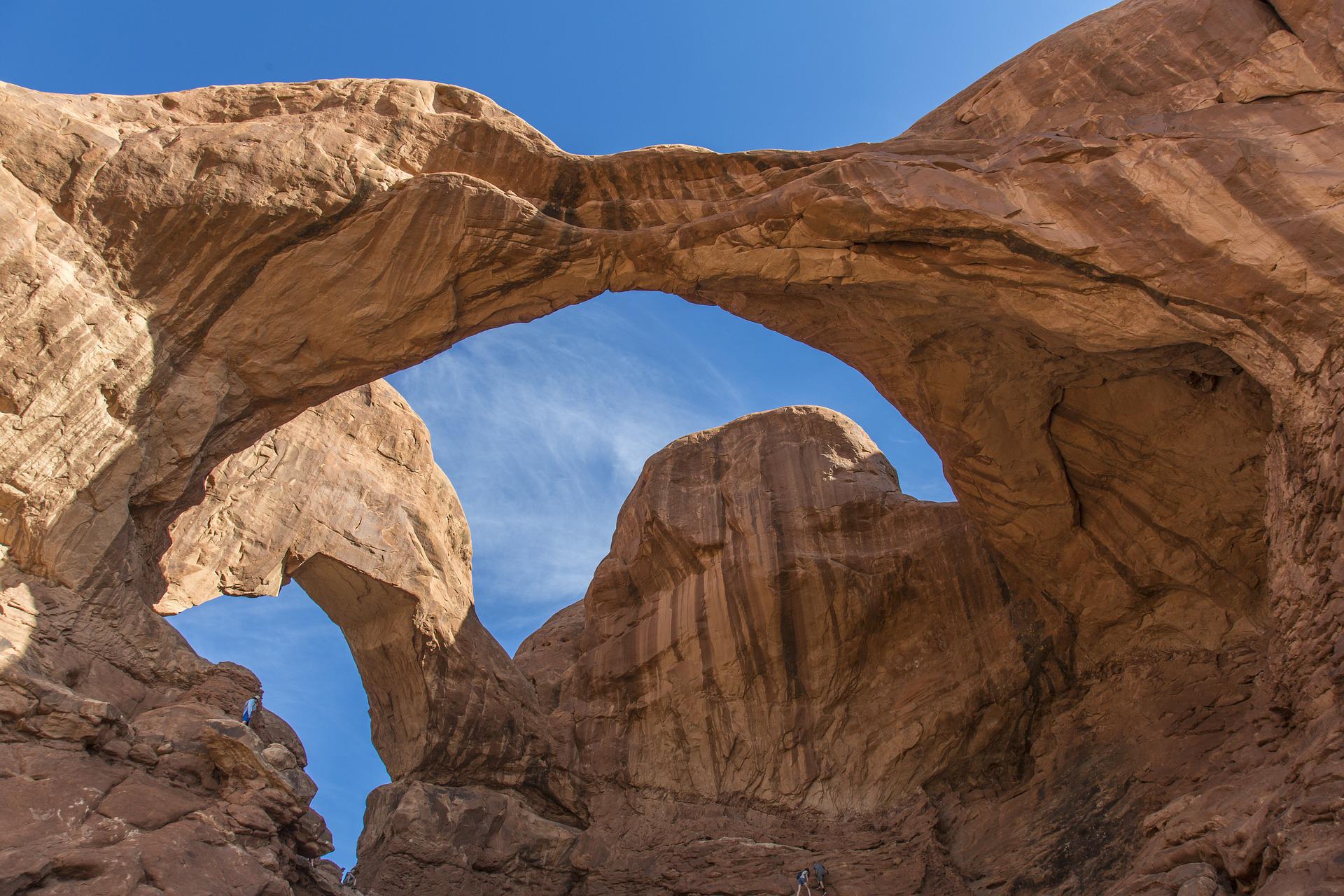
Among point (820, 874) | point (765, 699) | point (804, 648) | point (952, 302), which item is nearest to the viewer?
point (952, 302)

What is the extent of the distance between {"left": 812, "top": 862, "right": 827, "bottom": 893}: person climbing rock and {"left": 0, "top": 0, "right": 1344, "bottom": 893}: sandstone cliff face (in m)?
2.59

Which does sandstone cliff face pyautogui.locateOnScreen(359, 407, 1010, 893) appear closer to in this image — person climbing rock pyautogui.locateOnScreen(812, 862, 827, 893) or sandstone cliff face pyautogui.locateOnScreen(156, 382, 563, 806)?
person climbing rock pyautogui.locateOnScreen(812, 862, 827, 893)

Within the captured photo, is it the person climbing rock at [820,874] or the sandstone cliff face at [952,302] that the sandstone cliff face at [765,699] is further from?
the sandstone cliff face at [952,302]

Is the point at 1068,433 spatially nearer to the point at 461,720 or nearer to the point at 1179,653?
the point at 1179,653

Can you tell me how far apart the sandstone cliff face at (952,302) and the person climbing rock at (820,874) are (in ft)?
8.50

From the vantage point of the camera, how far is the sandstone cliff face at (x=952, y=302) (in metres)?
12.3

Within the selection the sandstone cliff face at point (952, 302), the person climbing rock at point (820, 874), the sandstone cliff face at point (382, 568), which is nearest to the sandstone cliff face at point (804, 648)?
the person climbing rock at point (820, 874)

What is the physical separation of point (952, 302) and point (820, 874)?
990 centimetres

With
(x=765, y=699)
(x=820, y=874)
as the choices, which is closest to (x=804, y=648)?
(x=765, y=699)

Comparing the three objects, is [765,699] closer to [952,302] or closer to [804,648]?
[804,648]

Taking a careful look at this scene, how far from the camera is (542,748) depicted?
21.3 m

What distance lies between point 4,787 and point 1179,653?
1651cm

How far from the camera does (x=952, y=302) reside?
49.8 feet

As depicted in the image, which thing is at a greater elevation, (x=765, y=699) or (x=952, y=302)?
(x=952, y=302)
